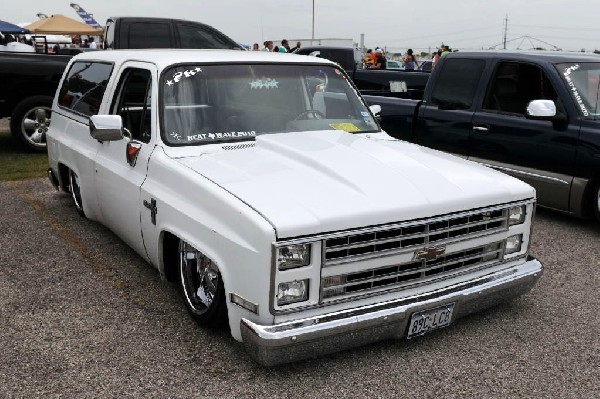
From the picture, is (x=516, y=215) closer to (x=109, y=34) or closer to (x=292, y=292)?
(x=292, y=292)

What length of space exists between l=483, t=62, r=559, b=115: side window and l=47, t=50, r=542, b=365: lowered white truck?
2362 mm

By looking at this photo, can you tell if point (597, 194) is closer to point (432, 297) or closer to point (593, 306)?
point (593, 306)

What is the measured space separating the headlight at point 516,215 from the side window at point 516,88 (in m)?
2.84

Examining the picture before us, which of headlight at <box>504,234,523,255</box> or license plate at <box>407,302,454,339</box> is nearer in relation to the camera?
license plate at <box>407,302,454,339</box>

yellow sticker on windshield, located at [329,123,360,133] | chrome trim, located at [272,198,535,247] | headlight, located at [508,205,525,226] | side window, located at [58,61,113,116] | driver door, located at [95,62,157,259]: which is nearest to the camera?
chrome trim, located at [272,198,535,247]

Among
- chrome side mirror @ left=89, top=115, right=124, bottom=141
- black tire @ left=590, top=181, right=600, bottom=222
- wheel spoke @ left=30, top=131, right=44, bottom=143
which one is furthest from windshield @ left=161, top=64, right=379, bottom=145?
wheel spoke @ left=30, top=131, right=44, bottom=143

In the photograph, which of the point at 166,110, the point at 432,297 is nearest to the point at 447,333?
the point at 432,297

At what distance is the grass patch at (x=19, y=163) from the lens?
28.3 feet

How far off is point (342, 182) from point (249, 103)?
1224mm

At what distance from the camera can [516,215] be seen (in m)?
3.98

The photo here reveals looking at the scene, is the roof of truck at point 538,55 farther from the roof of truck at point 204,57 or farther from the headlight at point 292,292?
the headlight at point 292,292

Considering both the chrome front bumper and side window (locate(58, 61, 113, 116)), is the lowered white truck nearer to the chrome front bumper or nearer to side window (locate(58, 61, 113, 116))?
the chrome front bumper

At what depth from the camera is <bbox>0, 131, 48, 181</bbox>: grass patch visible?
8.63 m

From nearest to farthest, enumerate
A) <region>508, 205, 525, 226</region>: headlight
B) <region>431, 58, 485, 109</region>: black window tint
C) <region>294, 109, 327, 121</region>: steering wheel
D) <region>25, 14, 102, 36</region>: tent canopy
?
<region>508, 205, 525, 226</region>: headlight
<region>294, 109, 327, 121</region>: steering wheel
<region>431, 58, 485, 109</region>: black window tint
<region>25, 14, 102, 36</region>: tent canopy
